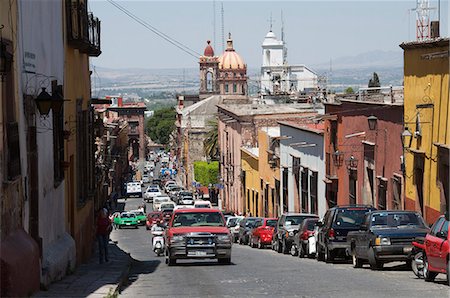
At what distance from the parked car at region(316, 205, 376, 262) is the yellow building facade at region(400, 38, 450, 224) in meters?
4.71

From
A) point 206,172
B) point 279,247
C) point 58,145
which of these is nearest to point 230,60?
point 206,172

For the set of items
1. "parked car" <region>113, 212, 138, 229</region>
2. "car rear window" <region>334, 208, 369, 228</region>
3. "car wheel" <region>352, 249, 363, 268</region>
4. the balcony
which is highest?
the balcony

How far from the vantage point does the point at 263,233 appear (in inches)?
1875

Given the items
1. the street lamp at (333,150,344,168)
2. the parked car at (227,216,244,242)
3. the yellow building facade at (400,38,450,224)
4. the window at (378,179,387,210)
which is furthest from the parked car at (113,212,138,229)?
the yellow building facade at (400,38,450,224)

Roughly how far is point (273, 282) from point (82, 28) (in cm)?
1214

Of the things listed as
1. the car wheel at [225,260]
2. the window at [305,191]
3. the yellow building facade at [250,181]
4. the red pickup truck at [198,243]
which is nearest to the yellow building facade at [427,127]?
the car wheel at [225,260]

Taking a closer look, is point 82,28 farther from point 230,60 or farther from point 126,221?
point 230,60

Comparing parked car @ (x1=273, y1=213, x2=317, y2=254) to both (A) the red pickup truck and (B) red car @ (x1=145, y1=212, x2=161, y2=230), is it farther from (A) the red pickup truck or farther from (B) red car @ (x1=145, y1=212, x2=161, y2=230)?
(B) red car @ (x1=145, y1=212, x2=161, y2=230)

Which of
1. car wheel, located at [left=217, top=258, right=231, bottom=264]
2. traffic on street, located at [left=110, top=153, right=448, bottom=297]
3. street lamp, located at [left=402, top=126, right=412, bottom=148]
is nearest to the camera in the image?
traffic on street, located at [left=110, top=153, right=448, bottom=297]

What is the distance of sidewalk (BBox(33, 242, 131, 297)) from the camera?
20.1m

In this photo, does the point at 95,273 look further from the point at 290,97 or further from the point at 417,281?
the point at 290,97

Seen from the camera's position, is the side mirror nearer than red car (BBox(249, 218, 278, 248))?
Yes

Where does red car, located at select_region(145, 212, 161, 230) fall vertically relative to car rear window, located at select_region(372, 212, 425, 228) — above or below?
below

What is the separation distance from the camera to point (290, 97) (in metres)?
113
